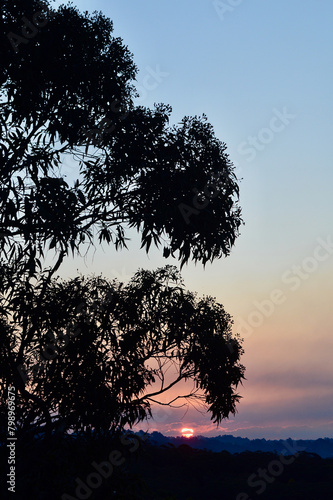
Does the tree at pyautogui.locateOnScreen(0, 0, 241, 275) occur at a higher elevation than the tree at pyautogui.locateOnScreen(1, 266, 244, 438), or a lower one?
higher

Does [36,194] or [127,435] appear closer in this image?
[36,194]

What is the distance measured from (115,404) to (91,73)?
944 cm

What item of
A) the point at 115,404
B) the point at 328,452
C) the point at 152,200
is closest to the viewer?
the point at 115,404

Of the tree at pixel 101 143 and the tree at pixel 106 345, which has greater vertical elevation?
the tree at pixel 101 143

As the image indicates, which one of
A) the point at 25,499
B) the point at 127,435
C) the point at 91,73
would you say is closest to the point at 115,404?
the point at 127,435

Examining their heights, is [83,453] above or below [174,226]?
below

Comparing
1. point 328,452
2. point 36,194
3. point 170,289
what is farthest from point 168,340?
point 328,452

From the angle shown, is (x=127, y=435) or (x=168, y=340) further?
(x=168, y=340)

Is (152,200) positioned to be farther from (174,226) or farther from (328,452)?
(328,452)

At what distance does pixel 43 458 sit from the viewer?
12461 millimetres

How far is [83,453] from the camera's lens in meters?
13.2

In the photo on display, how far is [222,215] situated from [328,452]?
196 m

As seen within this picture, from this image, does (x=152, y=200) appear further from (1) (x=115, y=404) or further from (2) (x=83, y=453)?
(2) (x=83, y=453)

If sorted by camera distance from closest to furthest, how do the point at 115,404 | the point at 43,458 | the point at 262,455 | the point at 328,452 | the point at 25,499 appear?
the point at 25,499 → the point at 43,458 → the point at 115,404 → the point at 262,455 → the point at 328,452
